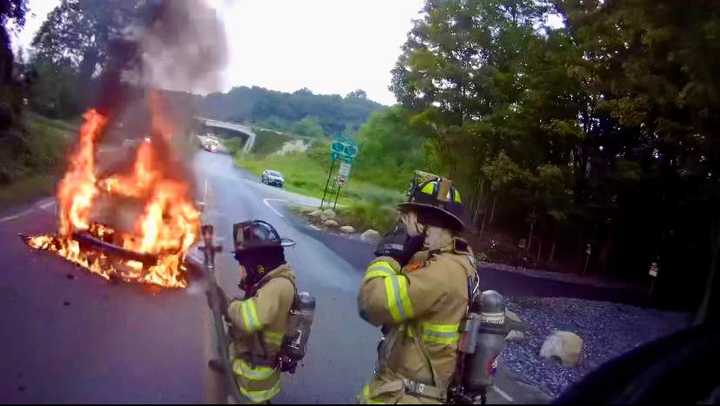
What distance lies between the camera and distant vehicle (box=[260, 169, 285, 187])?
10.1 meters

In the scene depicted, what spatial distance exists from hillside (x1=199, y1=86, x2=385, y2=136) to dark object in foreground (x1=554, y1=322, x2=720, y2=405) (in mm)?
5313

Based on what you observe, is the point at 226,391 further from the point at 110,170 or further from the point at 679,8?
the point at 679,8

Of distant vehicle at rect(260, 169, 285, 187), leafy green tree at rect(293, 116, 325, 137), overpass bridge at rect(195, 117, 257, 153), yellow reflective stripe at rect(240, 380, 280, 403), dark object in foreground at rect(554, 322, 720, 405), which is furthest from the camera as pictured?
distant vehicle at rect(260, 169, 285, 187)

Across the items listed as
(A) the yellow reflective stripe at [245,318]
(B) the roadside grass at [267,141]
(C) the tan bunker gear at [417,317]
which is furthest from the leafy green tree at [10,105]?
(C) the tan bunker gear at [417,317]

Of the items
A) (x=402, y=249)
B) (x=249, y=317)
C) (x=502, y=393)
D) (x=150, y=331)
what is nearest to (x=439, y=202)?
(x=402, y=249)

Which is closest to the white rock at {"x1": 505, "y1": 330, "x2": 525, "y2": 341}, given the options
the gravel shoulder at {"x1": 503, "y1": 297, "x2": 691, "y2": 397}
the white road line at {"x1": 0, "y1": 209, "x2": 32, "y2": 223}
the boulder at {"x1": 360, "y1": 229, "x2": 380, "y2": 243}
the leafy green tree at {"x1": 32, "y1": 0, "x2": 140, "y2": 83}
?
the gravel shoulder at {"x1": 503, "y1": 297, "x2": 691, "y2": 397}

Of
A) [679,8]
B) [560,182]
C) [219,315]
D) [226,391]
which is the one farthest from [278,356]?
[560,182]

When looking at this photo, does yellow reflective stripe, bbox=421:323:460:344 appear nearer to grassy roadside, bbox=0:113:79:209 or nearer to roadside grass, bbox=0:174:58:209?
grassy roadside, bbox=0:113:79:209

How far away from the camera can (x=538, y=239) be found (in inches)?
755

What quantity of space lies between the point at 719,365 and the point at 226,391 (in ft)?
5.61

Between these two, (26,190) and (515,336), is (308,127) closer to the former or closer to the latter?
(515,336)

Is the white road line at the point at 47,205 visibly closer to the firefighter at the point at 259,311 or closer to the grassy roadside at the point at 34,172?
the grassy roadside at the point at 34,172

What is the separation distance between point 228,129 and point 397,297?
15.8 ft

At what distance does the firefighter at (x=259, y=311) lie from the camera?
3270 millimetres
